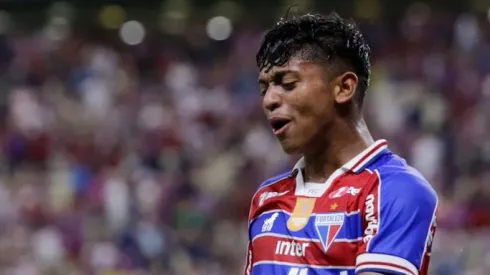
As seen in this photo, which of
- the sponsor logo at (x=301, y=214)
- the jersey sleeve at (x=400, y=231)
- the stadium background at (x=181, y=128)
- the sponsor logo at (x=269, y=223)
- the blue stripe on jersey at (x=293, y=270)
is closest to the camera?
the jersey sleeve at (x=400, y=231)

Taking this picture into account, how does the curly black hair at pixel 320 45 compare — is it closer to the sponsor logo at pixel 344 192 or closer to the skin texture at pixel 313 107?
the skin texture at pixel 313 107

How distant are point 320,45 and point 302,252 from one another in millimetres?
608

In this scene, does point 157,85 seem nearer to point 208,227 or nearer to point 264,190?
point 208,227

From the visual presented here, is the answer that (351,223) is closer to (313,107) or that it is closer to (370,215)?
(370,215)

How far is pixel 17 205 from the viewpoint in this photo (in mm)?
10992

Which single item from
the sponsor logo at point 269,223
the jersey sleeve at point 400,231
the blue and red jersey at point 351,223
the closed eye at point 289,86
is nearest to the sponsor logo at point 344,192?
the blue and red jersey at point 351,223

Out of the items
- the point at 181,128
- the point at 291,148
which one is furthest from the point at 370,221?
the point at 181,128

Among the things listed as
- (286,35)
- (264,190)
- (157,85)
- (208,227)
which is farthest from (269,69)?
(157,85)

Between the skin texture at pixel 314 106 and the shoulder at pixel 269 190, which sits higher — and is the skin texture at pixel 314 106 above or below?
above

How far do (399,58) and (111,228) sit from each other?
12.0ft

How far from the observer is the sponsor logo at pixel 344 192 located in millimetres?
3029

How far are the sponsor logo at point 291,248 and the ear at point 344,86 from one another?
44cm

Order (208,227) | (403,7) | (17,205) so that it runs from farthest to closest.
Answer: (403,7)
(17,205)
(208,227)

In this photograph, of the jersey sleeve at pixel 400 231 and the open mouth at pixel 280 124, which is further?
the open mouth at pixel 280 124
